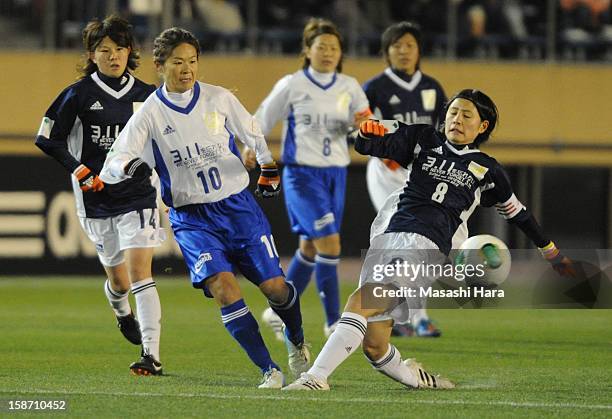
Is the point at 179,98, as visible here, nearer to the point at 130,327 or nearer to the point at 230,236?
the point at 230,236

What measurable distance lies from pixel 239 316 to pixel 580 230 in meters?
12.4

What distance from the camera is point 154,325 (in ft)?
25.5

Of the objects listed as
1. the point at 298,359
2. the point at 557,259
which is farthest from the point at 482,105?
the point at 298,359

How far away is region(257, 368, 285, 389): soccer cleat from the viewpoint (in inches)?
273

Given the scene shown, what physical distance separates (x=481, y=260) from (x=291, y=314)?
118 cm

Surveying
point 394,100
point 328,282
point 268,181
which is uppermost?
point 394,100

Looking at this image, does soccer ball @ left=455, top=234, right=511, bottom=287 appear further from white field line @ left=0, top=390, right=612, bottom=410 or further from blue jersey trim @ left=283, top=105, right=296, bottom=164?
blue jersey trim @ left=283, top=105, right=296, bottom=164

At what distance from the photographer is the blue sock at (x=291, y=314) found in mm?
7391

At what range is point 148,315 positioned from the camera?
25.6 feet

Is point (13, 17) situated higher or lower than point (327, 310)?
higher

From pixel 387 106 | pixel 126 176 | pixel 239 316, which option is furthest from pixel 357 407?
pixel 387 106

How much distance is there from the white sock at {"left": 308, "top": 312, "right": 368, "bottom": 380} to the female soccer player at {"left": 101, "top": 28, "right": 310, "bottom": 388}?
1.72 feet

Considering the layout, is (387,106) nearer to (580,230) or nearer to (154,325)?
(154,325)

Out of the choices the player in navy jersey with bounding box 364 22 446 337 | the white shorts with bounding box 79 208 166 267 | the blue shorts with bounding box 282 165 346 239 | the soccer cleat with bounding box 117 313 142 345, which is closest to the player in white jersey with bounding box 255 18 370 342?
the blue shorts with bounding box 282 165 346 239
